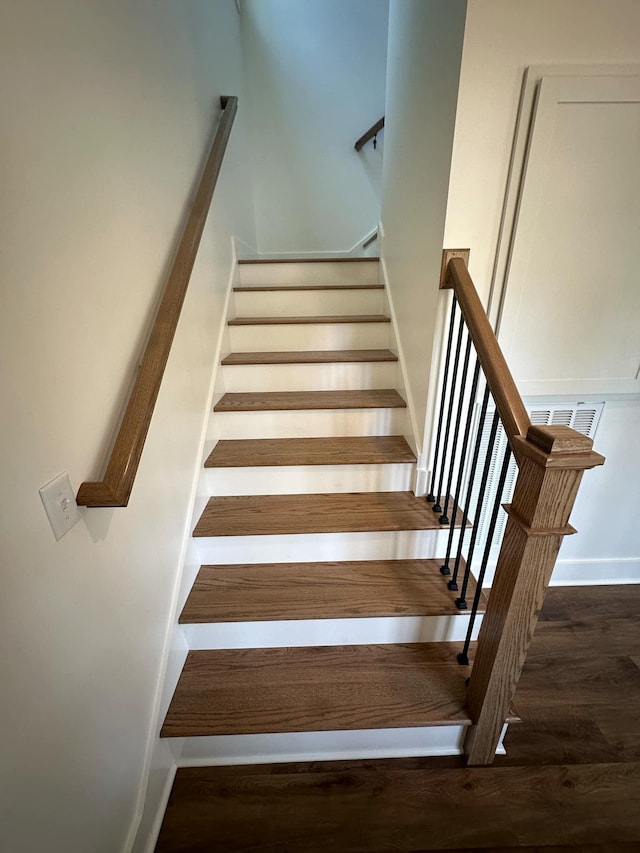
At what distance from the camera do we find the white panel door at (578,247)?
1.15 metres

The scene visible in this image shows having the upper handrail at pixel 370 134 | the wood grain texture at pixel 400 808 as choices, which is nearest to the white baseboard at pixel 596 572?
the wood grain texture at pixel 400 808

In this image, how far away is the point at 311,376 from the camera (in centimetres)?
189

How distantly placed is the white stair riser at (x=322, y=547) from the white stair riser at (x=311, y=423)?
507 mm

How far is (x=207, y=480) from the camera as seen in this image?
62.5 inches

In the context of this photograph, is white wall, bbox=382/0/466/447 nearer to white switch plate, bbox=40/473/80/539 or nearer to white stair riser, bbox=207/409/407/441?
white stair riser, bbox=207/409/407/441

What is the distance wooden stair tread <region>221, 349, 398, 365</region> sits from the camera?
1.85 metres

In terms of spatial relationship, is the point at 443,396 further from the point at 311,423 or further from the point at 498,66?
the point at 498,66

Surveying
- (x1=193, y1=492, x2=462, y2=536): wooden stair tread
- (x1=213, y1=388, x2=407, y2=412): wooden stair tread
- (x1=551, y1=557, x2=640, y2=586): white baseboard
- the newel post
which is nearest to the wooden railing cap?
the newel post

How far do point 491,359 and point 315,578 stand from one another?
3.22 feet

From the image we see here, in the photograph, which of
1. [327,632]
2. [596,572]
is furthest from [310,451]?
[596,572]

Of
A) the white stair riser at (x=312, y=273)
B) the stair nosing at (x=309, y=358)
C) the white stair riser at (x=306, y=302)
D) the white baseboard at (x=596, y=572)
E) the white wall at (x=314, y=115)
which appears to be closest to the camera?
the stair nosing at (x=309, y=358)

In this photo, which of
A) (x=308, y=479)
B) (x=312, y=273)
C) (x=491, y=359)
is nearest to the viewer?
(x=491, y=359)

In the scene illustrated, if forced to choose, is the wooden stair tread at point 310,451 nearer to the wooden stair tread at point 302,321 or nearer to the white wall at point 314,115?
the wooden stair tread at point 302,321

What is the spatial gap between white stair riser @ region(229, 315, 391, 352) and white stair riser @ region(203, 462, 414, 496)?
0.78 m
